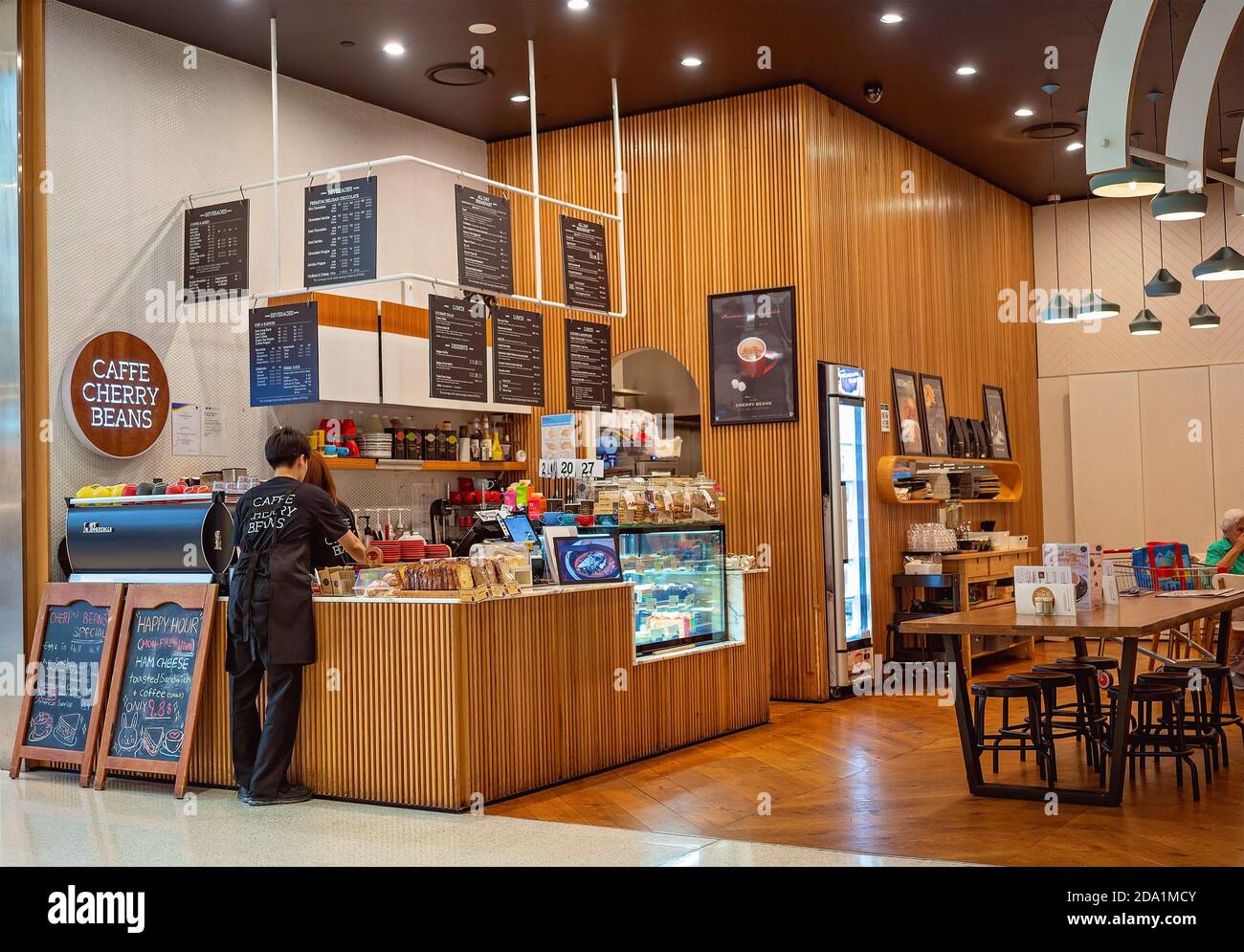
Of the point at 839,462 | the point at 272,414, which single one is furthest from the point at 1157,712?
the point at 272,414

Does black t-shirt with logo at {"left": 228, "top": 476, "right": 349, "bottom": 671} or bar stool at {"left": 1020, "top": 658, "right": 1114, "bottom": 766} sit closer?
black t-shirt with logo at {"left": 228, "top": 476, "right": 349, "bottom": 671}

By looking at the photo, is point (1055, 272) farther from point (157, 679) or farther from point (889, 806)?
point (157, 679)

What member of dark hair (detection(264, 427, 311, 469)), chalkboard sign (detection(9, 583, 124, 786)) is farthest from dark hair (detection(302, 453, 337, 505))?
chalkboard sign (detection(9, 583, 124, 786))

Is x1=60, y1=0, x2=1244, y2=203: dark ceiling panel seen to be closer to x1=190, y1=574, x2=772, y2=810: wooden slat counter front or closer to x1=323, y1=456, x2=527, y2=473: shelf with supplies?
x1=323, y1=456, x2=527, y2=473: shelf with supplies

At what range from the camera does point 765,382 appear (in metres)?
8.69

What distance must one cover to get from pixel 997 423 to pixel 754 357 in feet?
12.7

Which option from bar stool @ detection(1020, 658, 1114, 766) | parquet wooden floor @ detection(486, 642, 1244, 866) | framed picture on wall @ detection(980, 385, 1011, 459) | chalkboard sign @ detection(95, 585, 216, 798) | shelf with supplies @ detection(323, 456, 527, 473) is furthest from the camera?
framed picture on wall @ detection(980, 385, 1011, 459)

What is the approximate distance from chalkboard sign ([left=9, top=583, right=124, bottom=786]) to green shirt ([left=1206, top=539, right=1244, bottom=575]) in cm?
681

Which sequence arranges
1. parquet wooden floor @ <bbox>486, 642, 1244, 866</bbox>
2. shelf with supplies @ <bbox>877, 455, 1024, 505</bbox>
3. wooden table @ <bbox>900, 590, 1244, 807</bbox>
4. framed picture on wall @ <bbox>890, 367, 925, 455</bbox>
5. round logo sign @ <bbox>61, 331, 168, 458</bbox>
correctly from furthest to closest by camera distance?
framed picture on wall @ <bbox>890, 367, 925, 455</bbox> → shelf with supplies @ <bbox>877, 455, 1024, 505</bbox> → round logo sign @ <bbox>61, 331, 168, 458</bbox> → wooden table @ <bbox>900, 590, 1244, 807</bbox> → parquet wooden floor @ <bbox>486, 642, 1244, 866</bbox>

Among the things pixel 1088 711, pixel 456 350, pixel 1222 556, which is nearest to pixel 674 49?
pixel 456 350

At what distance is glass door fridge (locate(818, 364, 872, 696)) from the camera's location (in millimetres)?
8586

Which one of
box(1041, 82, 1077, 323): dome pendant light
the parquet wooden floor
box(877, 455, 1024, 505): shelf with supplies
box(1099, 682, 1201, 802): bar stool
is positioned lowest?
the parquet wooden floor
